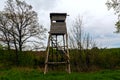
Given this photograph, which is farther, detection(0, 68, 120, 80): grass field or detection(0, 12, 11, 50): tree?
detection(0, 12, 11, 50): tree

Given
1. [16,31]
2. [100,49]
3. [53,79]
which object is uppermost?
[16,31]

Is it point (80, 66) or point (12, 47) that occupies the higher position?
point (12, 47)

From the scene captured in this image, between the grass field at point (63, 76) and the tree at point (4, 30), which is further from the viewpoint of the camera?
the tree at point (4, 30)

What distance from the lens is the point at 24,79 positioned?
66.0ft

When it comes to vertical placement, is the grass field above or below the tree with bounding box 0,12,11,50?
below

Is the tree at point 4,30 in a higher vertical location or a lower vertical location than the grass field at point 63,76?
higher

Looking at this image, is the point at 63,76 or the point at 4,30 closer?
the point at 63,76

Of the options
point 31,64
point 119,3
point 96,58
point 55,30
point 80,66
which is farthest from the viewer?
point 31,64

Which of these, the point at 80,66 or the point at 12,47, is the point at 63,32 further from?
the point at 12,47

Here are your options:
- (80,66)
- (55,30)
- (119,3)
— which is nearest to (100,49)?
(80,66)

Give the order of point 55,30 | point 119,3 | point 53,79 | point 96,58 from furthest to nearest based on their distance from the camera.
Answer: point 96,58 < point 119,3 < point 55,30 < point 53,79

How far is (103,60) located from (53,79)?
59.7ft

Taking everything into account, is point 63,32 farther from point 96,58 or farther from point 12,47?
point 12,47

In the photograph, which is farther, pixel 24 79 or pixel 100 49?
pixel 100 49
